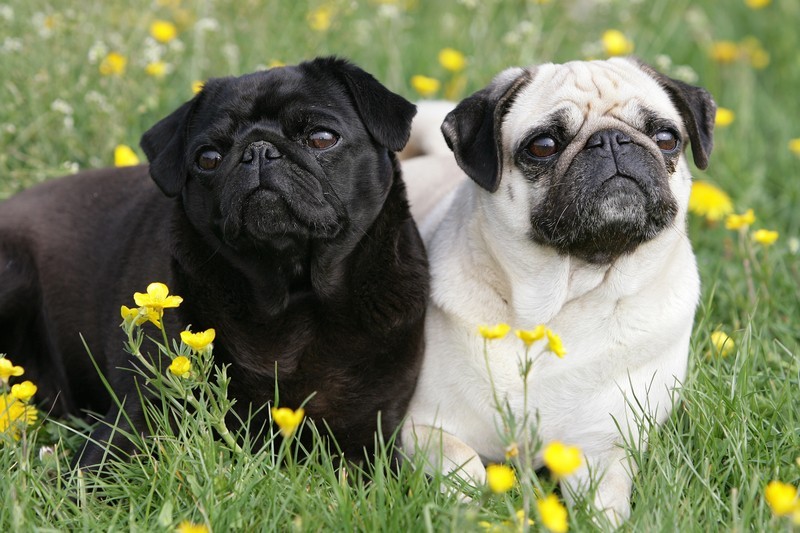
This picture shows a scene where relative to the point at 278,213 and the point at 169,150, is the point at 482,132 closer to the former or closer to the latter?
the point at 278,213

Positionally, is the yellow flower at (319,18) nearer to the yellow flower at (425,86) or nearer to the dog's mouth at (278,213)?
the yellow flower at (425,86)

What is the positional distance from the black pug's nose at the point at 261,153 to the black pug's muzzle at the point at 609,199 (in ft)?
2.98

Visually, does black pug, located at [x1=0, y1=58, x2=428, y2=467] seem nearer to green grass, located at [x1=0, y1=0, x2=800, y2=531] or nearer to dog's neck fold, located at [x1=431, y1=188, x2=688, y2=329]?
dog's neck fold, located at [x1=431, y1=188, x2=688, y2=329]

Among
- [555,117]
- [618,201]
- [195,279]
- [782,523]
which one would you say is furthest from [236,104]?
[782,523]

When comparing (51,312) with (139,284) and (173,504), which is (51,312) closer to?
(139,284)

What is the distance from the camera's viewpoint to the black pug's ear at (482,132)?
348 cm

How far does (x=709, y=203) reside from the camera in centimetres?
514

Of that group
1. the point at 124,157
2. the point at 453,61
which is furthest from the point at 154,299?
the point at 453,61

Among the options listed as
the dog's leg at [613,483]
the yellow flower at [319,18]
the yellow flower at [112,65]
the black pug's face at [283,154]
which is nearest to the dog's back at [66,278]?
the black pug's face at [283,154]

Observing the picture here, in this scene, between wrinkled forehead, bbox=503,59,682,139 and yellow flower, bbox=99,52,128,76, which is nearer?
wrinkled forehead, bbox=503,59,682,139

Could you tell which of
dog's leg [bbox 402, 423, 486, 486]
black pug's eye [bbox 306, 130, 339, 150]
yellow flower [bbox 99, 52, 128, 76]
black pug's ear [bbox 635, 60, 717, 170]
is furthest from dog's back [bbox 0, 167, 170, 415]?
black pug's ear [bbox 635, 60, 717, 170]

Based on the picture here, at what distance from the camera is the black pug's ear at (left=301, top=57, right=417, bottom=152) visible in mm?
3412

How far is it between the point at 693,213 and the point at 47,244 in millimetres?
3225

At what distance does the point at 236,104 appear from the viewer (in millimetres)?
3400
